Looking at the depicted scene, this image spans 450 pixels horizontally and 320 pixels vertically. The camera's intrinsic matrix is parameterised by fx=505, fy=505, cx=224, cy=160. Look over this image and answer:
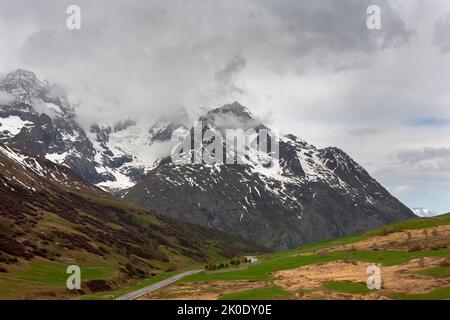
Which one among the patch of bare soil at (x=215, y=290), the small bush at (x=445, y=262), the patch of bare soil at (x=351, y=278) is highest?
the small bush at (x=445, y=262)

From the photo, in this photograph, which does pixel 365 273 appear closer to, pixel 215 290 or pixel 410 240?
pixel 215 290

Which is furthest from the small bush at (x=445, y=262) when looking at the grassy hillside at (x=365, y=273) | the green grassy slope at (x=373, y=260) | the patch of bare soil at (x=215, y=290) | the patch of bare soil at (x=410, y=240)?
the patch of bare soil at (x=215, y=290)

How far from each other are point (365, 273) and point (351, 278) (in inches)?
130

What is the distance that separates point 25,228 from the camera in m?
152

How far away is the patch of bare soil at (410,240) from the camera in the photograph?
8500 cm

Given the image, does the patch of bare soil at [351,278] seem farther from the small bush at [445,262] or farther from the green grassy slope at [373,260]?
the small bush at [445,262]

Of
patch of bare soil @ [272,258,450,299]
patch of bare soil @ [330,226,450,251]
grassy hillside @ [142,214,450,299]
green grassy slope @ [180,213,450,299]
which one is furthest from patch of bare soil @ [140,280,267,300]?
patch of bare soil @ [330,226,450,251]

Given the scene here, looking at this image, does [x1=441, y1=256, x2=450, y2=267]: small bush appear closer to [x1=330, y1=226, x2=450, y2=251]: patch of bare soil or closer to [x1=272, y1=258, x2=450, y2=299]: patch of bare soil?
[x1=272, y1=258, x2=450, y2=299]: patch of bare soil

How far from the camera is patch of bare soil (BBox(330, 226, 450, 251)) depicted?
85000 millimetres

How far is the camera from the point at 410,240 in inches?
3767

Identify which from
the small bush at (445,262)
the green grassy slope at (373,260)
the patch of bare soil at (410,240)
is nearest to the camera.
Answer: the green grassy slope at (373,260)

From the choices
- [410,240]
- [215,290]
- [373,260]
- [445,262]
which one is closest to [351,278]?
[445,262]
